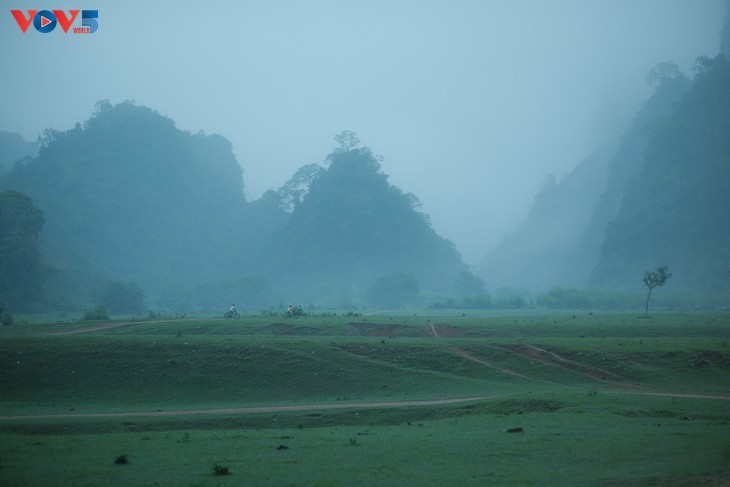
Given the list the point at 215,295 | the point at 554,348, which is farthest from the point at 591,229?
the point at 554,348

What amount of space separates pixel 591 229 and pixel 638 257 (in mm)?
36582

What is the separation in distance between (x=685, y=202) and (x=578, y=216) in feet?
207

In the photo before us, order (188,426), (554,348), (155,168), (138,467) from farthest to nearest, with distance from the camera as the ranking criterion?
(155,168) → (554,348) → (188,426) → (138,467)

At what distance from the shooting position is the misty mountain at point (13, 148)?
Result: 166 metres

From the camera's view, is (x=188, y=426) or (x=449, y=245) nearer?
(x=188, y=426)

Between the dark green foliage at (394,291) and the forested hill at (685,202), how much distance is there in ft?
115

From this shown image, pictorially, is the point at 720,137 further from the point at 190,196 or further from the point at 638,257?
the point at 190,196

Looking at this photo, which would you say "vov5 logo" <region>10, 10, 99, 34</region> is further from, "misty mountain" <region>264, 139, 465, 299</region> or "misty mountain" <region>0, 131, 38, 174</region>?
"misty mountain" <region>0, 131, 38, 174</region>

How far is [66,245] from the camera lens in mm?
121062

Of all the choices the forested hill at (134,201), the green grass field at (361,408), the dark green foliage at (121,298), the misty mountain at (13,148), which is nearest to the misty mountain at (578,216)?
the forested hill at (134,201)

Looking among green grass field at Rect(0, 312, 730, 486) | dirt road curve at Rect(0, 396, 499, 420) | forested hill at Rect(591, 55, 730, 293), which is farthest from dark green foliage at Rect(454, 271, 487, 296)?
dirt road curve at Rect(0, 396, 499, 420)

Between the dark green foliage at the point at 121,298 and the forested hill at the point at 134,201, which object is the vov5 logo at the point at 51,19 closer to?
the dark green foliage at the point at 121,298

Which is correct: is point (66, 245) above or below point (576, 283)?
above

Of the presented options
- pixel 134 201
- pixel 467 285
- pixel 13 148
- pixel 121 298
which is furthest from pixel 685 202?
pixel 13 148
